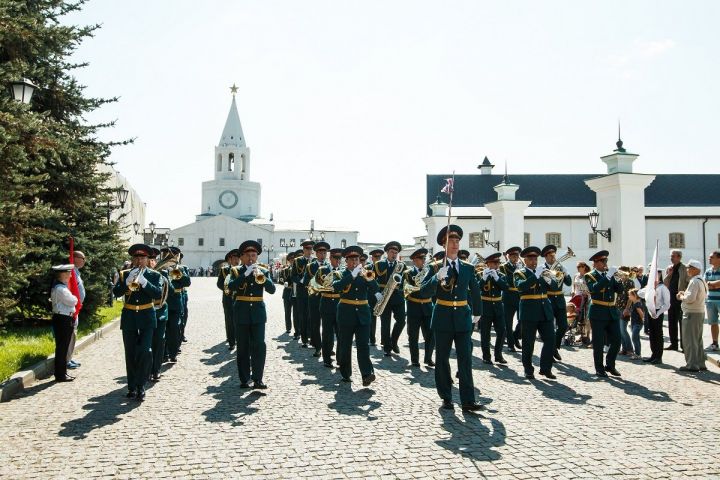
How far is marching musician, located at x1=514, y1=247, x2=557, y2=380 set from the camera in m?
10.0

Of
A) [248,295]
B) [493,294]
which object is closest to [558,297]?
[493,294]

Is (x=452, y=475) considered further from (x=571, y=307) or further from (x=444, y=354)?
(x=571, y=307)

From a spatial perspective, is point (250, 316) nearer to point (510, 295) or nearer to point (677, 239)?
point (510, 295)

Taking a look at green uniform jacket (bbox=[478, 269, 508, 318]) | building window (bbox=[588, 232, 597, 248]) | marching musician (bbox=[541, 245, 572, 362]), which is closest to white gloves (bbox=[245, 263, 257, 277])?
green uniform jacket (bbox=[478, 269, 508, 318])

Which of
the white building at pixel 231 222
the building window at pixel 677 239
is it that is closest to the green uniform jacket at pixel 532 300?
the building window at pixel 677 239

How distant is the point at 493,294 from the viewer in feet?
40.3

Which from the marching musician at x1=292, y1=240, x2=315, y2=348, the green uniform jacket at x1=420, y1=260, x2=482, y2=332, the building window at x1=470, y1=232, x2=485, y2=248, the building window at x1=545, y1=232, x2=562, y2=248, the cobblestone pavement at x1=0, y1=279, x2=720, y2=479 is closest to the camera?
the cobblestone pavement at x1=0, y1=279, x2=720, y2=479

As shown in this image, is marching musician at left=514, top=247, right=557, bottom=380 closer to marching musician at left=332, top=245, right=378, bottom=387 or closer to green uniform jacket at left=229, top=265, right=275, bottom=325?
marching musician at left=332, top=245, right=378, bottom=387

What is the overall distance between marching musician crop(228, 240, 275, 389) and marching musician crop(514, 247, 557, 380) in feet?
14.5

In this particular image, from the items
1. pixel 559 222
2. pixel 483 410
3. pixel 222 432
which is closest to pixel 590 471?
pixel 483 410

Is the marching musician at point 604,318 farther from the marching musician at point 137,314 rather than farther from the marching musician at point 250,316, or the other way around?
the marching musician at point 137,314

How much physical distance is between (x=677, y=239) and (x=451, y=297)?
129ft

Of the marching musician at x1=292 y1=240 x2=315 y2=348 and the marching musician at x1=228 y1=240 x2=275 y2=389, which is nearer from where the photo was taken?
the marching musician at x1=228 y1=240 x2=275 y2=389

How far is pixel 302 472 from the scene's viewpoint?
5.28 meters
